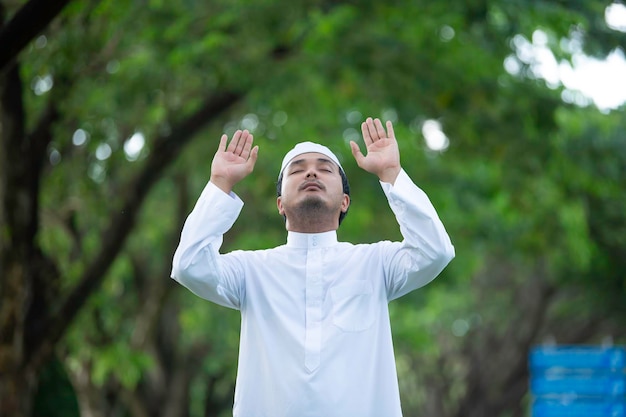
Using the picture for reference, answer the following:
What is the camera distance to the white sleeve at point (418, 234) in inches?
163

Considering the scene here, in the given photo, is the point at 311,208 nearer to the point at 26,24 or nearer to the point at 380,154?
the point at 380,154

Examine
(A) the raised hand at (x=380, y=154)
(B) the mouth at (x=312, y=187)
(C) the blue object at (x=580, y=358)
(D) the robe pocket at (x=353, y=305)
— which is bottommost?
Result: (D) the robe pocket at (x=353, y=305)

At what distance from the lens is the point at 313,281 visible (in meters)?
4.24

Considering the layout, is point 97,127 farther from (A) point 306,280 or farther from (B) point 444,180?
(A) point 306,280

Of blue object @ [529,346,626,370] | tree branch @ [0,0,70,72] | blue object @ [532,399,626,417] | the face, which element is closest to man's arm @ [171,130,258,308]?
the face

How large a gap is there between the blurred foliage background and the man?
89.1 inches

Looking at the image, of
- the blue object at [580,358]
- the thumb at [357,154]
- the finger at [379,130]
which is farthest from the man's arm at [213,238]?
the blue object at [580,358]

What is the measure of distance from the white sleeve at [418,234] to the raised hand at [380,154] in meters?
0.05

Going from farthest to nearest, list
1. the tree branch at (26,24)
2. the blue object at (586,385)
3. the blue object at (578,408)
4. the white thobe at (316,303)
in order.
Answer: the blue object at (586,385) → the blue object at (578,408) → the tree branch at (26,24) → the white thobe at (316,303)

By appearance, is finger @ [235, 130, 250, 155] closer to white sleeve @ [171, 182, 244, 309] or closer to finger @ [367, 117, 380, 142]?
white sleeve @ [171, 182, 244, 309]

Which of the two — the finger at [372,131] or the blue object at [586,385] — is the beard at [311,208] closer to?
the finger at [372,131]

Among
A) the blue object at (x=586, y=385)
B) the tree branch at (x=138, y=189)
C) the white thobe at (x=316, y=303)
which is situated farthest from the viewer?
the blue object at (x=586, y=385)

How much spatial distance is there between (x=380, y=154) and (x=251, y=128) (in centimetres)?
1160

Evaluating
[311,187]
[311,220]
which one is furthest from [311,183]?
[311,220]
